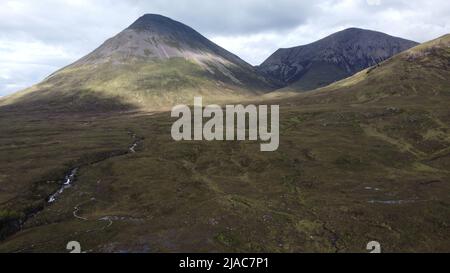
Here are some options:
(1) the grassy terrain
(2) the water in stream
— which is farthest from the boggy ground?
(2) the water in stream

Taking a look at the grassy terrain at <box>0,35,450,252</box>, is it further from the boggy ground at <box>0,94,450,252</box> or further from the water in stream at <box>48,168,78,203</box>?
the water in stream at <box>48,168,78,203</box>

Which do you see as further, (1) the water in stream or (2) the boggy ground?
(1) the water in stream

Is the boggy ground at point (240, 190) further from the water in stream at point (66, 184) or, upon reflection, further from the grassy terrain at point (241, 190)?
the water in stream at point (66, 184)

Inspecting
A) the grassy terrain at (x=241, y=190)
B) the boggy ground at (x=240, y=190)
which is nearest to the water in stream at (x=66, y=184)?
the boggy ground at (x=240, y=190)
